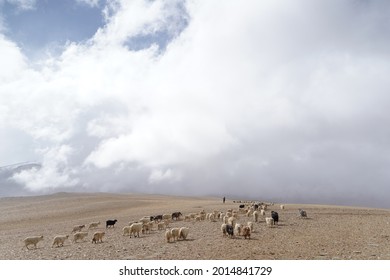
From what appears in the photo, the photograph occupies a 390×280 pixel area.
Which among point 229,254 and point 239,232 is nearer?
point 229,254

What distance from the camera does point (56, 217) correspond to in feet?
176

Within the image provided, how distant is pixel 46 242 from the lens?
2588cm

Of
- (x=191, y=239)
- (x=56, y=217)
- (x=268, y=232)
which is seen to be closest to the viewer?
(x=191, y=239)

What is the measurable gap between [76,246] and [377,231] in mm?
19393
